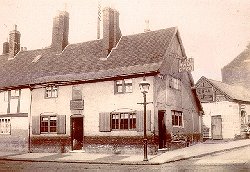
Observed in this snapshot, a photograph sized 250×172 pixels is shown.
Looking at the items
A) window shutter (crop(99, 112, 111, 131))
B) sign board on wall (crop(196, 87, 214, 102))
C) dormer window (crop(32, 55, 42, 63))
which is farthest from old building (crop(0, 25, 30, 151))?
sign board on wall (crop(196, 87, 214, 102))

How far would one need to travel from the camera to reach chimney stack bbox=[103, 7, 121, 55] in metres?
16.0

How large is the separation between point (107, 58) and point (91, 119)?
2.98 metres

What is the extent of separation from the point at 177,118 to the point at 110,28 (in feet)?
17.3

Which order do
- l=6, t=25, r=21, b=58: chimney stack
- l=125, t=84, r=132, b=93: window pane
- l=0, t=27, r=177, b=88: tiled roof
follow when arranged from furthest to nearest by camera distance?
l=6, t=25, r=21, b=58: chimney stack → l=0, t=27, r=177, b=88: tiled roof → l=125, t=84, r=132, b=93: window pane

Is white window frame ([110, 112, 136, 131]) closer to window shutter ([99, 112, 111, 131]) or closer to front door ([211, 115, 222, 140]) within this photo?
window shutter ([99, 112, 111, 131])

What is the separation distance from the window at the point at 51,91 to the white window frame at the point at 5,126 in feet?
7.61

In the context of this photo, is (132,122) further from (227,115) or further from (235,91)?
(235,91)

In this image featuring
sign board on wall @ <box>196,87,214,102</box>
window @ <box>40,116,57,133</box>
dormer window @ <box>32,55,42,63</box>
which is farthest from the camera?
sign board on wall @ <box>196,87,214,102</box>

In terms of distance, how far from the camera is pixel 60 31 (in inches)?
716

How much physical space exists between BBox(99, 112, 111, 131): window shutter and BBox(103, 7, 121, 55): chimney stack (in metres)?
3.15

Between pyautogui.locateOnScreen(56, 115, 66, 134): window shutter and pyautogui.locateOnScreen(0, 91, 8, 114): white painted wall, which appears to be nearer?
pyautogui.locateOnScreen(56, 115, 66, 134): window shutter

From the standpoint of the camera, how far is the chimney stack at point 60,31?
18.1m

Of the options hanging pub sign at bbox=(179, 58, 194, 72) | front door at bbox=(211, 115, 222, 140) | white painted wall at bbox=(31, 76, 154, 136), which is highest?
hanging pub sign at bbox=(179, 58, 194, 72)

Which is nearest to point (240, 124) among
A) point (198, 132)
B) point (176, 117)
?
point (198, 132)
